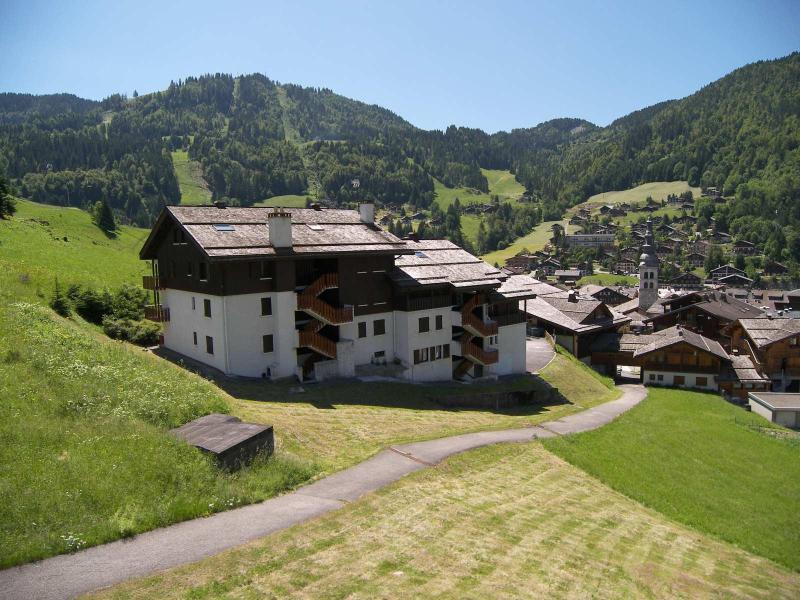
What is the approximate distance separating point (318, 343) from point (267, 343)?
3.17 m

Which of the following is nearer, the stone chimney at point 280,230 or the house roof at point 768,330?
the stone chimney at point 280,230

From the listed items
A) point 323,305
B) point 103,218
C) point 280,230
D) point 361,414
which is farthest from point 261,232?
point 103,218

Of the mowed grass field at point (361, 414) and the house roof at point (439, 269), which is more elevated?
the house roof at point (439, 269)

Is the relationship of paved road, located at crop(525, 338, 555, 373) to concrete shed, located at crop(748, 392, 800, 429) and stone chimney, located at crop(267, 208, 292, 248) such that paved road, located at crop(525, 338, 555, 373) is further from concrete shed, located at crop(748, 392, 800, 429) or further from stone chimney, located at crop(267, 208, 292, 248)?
stone chimney, located at crop(267, 208, 292, 248)

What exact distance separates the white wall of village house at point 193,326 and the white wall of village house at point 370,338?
803 cm

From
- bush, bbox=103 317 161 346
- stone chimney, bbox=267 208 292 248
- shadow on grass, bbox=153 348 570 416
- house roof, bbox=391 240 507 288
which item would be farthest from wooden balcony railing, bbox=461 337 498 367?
bush, bbox=103 317 161 346

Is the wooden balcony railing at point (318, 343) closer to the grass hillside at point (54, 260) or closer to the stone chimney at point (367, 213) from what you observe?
the stone chimney at point (367, 213)

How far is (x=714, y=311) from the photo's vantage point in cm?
8625

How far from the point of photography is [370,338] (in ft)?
134

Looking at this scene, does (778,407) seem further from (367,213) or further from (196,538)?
(196,538)

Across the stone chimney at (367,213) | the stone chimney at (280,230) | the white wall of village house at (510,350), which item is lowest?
the white wall of village house at (510,350)

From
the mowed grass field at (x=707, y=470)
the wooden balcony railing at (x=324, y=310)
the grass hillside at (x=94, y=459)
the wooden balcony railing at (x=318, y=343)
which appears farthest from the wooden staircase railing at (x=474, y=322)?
the grass hillside at (x=94, y=459)

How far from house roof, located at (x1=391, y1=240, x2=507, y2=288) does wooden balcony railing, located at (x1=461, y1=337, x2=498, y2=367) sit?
4658mm

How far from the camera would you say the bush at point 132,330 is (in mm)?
39562
